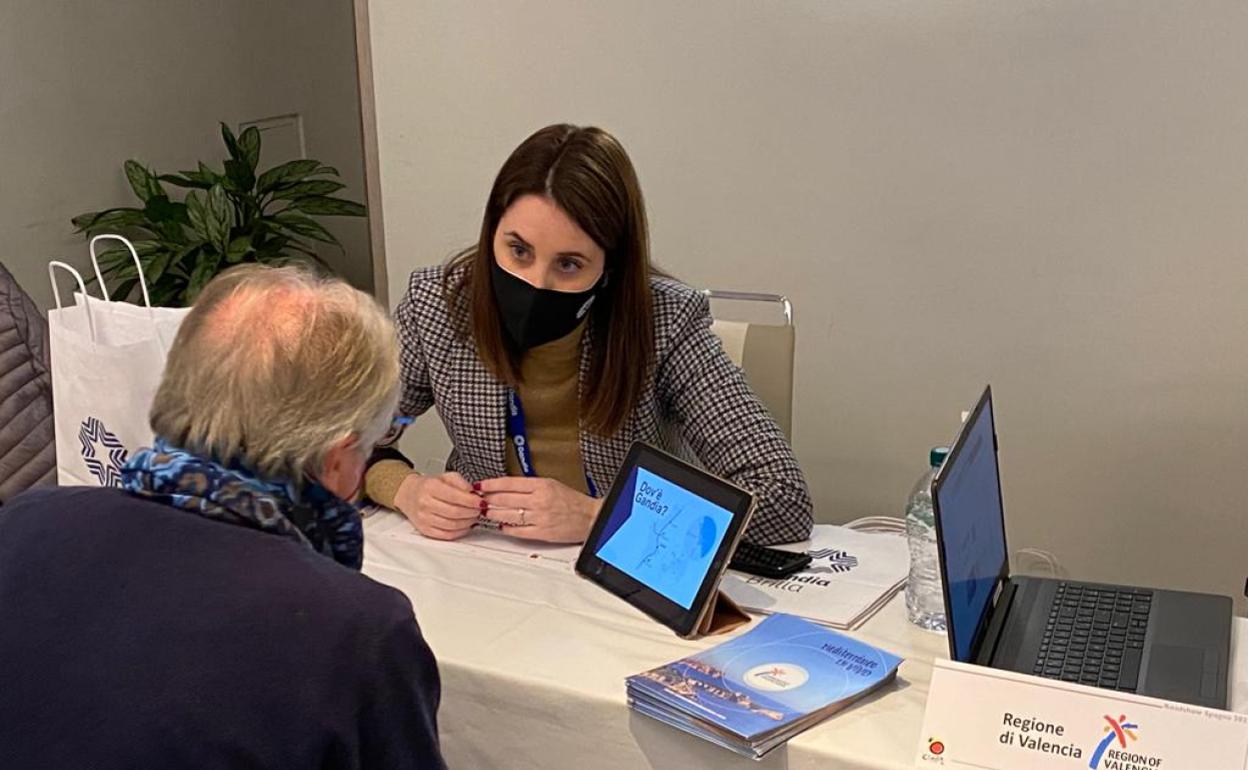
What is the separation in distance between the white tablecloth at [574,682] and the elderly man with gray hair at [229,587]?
299 mm

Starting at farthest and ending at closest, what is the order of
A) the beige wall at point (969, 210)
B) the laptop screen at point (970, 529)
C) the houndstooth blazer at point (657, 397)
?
the beige wall at point (969, 210) < the houndstooth blazer at point (657, 397) < the laptop screen at point (970, 529)

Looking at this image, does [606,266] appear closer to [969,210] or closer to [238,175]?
[969,210]

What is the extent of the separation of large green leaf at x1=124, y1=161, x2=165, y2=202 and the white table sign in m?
2.62

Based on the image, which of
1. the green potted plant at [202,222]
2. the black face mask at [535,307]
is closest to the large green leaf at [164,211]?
the green potted plant at [202,222]

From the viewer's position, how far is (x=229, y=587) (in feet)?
2.95

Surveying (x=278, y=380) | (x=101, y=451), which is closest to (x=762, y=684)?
(x=278, y=380)

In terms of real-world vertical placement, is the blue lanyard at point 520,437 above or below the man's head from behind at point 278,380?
below

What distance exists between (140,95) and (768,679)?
2.80 meters

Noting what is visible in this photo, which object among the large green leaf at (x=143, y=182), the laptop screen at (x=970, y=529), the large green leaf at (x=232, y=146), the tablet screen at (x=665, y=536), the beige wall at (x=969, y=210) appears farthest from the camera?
the large green leaf at (x=232, y=146)

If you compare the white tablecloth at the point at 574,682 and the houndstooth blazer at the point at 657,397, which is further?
the houndstooth blazer at the point at 657,397

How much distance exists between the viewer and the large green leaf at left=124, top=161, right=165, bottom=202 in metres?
3.13

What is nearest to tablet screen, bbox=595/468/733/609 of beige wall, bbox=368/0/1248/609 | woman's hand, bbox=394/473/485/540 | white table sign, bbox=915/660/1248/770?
woman's hand, bbox=394/473/485/540

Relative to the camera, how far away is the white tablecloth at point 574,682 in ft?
3.81

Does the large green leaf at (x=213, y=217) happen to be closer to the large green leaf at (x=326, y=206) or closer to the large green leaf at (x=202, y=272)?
the large green leaf at (x=202, y=272)
